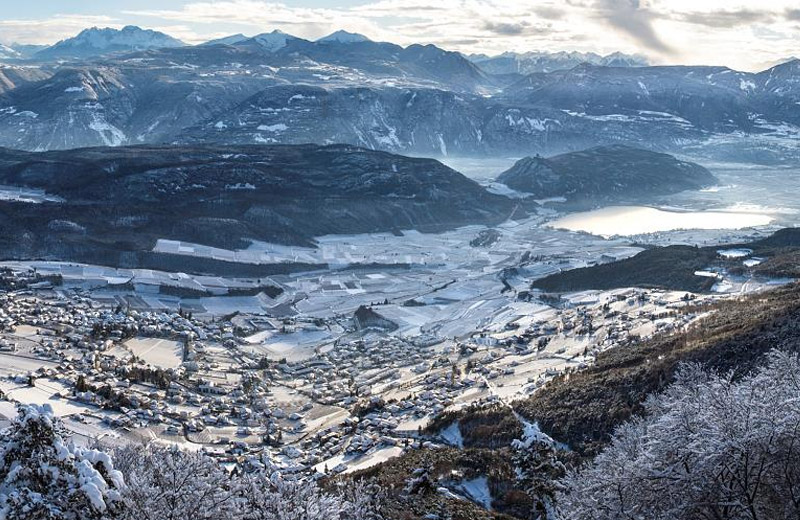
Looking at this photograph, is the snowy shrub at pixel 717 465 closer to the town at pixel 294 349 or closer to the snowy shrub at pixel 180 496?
the snowy shrub at pixel 180 496

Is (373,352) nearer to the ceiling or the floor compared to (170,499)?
nearer to the floor

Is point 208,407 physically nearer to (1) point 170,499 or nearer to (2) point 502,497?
(2) point 502,497

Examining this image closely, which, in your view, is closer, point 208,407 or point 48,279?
point 208,407

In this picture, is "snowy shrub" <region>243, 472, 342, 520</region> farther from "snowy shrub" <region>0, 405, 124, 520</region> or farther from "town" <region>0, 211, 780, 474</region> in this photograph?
"town" <region>0, 211, 780, 474</region>

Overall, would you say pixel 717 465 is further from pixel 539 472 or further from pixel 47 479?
pixel 47 479

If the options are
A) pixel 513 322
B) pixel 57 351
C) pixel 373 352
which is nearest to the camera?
pixel 57 351

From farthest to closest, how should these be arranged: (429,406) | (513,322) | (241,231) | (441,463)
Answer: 1. (241,231)
2. (513,322)
3. (429,406)
4. (441,463)

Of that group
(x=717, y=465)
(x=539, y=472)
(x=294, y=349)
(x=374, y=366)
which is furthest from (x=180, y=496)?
(x=294, y=349)

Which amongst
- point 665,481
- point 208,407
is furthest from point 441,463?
point 208,407

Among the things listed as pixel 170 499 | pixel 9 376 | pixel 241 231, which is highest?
pixel 170 499

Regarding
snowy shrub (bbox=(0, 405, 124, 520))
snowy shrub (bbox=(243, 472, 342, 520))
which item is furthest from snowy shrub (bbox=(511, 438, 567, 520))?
snowy shrub (bbox=(0, 405, 124, 520))
